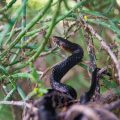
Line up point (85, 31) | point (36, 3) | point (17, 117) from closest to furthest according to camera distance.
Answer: point (85, 31) → point (17, 117) → point (36, 3)

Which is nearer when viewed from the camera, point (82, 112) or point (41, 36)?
point (82, 112)

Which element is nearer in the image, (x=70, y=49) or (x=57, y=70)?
(x=57, y=70)

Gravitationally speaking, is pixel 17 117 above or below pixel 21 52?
below

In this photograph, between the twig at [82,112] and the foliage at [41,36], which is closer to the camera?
the twig at [82,112]

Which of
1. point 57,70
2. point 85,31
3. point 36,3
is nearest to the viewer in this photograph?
point 85,31

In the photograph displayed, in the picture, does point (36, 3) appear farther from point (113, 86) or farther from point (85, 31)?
point (113, 86)

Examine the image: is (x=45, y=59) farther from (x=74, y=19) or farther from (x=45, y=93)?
(x=45, y=93)

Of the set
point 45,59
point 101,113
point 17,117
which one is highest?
point 101,113

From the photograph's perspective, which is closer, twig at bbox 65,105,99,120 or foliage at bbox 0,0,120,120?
twig at bbox 65,105,99,120

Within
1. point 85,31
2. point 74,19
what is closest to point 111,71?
point 85,31
